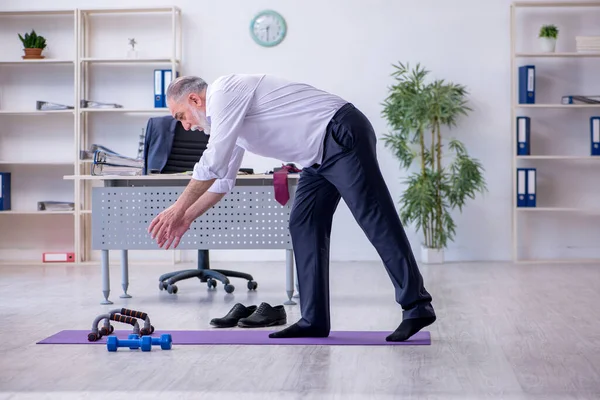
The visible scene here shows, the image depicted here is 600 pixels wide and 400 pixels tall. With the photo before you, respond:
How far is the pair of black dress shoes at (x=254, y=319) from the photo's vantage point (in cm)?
347

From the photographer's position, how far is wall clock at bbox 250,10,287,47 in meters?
6.64

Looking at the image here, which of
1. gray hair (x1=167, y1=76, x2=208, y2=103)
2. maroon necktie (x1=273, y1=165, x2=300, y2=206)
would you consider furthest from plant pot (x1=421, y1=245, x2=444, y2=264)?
gray hair (x1=167, y1=76, x2=208, y2=103)

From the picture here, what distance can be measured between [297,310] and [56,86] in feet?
12.1

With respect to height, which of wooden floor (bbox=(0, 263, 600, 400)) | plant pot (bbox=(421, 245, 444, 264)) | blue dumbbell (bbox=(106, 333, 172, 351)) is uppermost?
plant pot (bbox=(421, 245, 444, 264))

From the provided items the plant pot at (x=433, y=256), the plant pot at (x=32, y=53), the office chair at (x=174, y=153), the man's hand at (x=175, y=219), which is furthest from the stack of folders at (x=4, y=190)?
the man's hand at (x=175, y=219)

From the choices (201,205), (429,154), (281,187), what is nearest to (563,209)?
(429,154)

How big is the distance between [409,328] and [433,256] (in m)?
3.35

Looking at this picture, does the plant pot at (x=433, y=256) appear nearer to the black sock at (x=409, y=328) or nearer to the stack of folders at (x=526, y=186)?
the stack of folders at (x=526, y=186)

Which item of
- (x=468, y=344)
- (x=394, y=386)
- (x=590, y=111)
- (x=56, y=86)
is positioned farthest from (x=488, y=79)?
(x=394, y=386)

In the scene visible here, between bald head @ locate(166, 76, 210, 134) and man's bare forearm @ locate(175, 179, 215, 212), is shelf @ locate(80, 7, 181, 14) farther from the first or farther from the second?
man's bare forearm @ locate(175, 179, 215, 212)

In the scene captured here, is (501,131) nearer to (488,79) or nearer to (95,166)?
(488,79)

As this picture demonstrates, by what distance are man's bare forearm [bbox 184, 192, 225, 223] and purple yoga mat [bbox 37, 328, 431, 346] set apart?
20.1 inches

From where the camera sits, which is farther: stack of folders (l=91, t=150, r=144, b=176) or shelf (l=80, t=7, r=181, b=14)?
shelf (l=80, t=7, r=181, b=14)

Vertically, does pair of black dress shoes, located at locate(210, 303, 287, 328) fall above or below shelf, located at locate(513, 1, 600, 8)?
below
